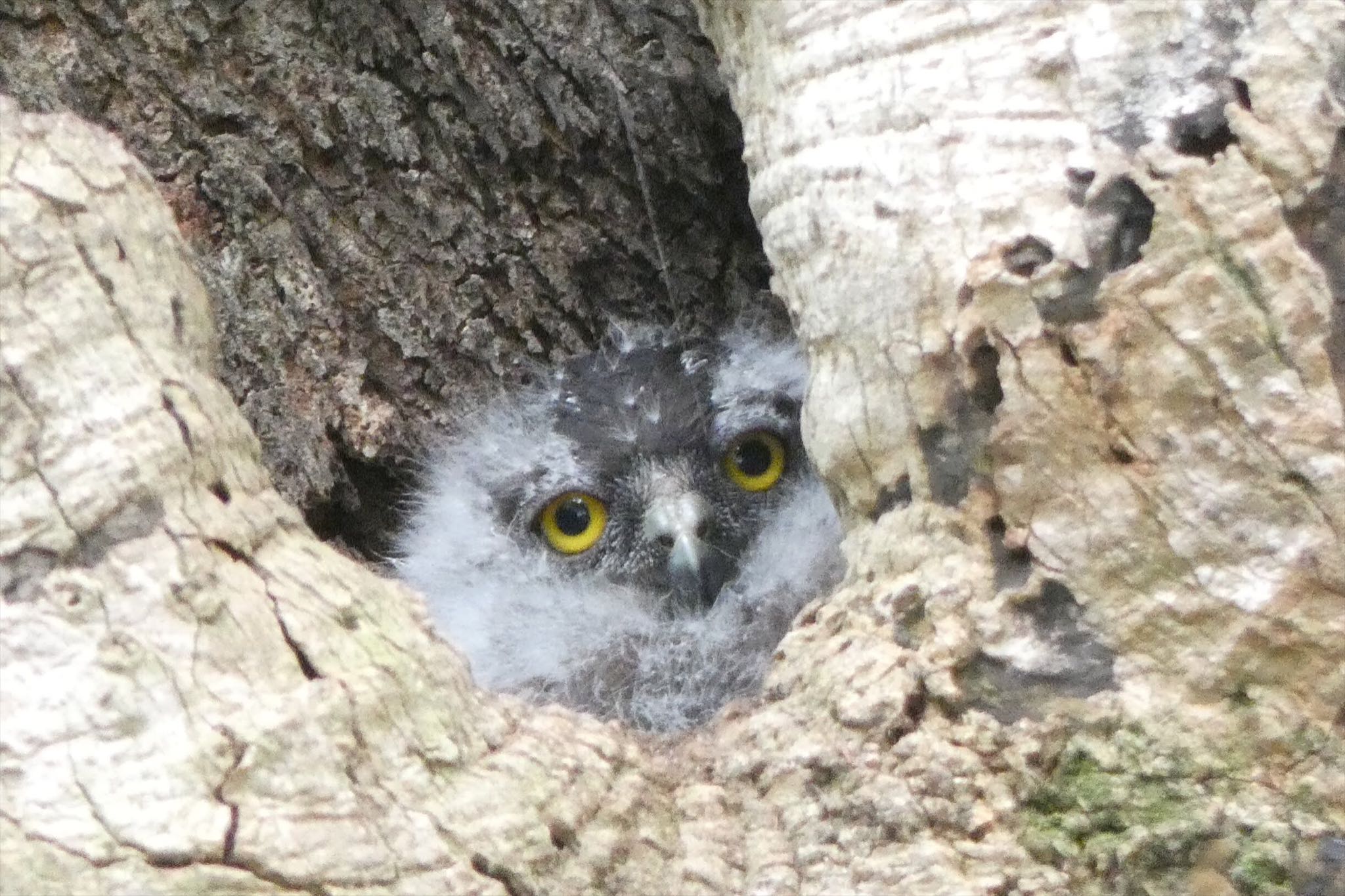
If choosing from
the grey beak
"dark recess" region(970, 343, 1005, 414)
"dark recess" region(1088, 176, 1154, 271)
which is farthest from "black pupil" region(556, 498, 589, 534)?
"dark recess" region(1088, 176, 1154, 271)

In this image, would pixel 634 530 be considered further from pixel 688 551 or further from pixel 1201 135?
pixel 1201 135

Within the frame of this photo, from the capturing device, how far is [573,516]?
336 cm

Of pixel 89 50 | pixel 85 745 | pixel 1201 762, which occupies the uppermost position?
pixel 89 50

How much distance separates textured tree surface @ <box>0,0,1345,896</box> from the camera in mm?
1769

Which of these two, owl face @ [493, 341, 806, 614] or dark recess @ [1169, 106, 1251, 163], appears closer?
dark recess @ [1169, 106, 1251, 163]

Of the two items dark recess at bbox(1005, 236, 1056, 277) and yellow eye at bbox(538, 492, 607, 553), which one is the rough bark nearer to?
yellow eye at bbox(538, 492, 607, 553)

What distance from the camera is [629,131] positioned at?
3338 mm

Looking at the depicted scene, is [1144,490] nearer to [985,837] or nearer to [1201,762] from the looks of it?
[1201,762]

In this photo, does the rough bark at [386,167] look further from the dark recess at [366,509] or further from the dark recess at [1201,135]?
the dark recess at [1201,135]

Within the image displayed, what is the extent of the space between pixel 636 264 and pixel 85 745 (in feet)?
6.62

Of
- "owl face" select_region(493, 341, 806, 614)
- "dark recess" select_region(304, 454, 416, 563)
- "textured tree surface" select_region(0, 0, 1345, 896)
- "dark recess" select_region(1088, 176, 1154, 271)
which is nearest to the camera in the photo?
"textured tree surface" select_region(0, 0, 1345, 896)

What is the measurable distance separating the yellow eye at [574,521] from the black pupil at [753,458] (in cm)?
30

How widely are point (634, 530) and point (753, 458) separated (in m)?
0.30

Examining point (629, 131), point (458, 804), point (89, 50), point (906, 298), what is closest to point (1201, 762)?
point (906, 298)
